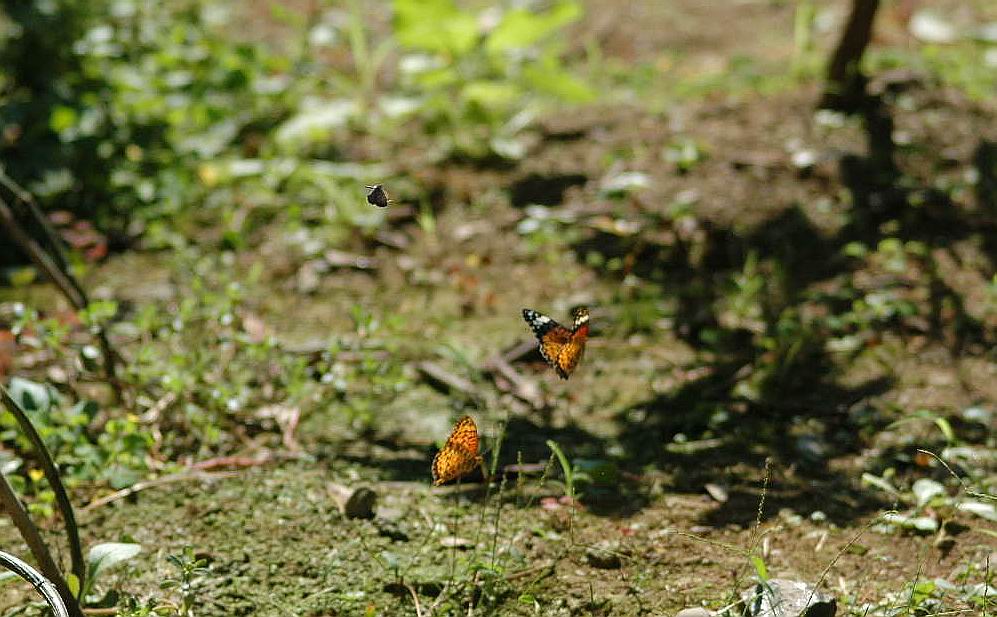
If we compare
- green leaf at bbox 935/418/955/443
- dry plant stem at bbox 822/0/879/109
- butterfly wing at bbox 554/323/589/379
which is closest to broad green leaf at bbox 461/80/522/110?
dry plant stem at bbox 822/0/879/109

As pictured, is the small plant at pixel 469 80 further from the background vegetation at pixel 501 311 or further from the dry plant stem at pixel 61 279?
the dry plant stem at pixel 61 279

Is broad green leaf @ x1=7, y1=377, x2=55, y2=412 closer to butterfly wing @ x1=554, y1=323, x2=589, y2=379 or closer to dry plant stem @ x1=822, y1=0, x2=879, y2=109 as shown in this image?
butterfly wing @ x1=554, y1=323, x2=589, y2=379

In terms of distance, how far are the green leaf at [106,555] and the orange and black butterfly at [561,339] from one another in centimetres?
96

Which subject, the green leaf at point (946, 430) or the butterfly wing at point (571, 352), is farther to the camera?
the green leaf at point (946, 430)

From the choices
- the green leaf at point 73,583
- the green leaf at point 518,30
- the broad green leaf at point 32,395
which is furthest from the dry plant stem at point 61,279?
the green leaf at point 518,30

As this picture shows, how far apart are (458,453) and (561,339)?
1.21ft

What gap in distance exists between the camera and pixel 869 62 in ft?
16.1

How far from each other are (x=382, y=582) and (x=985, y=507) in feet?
4.86

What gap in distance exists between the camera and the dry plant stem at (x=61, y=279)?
2467 mm

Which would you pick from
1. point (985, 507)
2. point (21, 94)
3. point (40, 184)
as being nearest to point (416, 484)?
point (985, 507)

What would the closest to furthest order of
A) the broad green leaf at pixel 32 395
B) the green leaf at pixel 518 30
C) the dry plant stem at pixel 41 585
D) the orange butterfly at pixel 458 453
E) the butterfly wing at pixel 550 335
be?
the dry plant stem at pixel 41 585 → the orange butterfly at pixel 458 453 → the butterfly wing at pixel 550 335 → the broad green leaf at pixel 32 395 → the green leaf at pixel 518 30

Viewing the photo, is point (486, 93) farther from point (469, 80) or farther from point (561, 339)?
point (561, 339)

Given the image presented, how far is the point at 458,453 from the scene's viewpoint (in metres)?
2.11

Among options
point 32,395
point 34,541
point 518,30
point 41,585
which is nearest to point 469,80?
point 518,30
